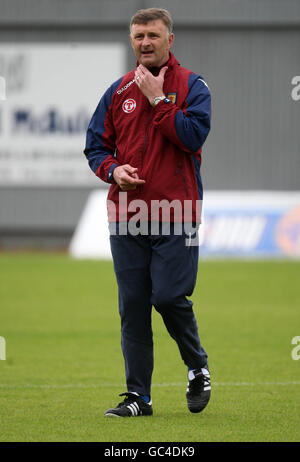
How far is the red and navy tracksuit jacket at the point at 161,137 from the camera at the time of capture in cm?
561

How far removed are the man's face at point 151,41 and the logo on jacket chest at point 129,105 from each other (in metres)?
0.23

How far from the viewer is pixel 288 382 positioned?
286 inches

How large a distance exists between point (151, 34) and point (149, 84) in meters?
0.31

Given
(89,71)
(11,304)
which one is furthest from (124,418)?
Answer: (89,71)

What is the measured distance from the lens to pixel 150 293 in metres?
5.90

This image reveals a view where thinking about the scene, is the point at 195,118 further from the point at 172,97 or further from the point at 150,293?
the point at 150,293

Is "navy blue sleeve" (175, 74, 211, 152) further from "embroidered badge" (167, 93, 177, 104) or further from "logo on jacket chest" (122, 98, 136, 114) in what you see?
"logo on jacket chest" (122, 98, 136, 114)

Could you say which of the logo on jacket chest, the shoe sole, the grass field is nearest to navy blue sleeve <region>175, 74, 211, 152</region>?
the logo on jacket chest

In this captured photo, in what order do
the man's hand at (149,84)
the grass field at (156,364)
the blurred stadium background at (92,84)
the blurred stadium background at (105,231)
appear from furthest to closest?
1. the blurred stadium background at (92,84)
2. the blurred stadium background at (105,231)
3. the man's hand at (149,84)
4. the grass field at (156,364)

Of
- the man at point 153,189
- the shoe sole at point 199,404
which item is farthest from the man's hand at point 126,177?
the shoe sole at point 199,404

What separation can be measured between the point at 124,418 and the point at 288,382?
6.28 feet

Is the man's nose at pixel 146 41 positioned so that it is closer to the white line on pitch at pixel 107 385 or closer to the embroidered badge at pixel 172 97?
the embroidered badge at pixel 172 97

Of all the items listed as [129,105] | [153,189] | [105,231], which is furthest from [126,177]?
[105,231]

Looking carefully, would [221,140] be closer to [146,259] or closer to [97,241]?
[97,241]
